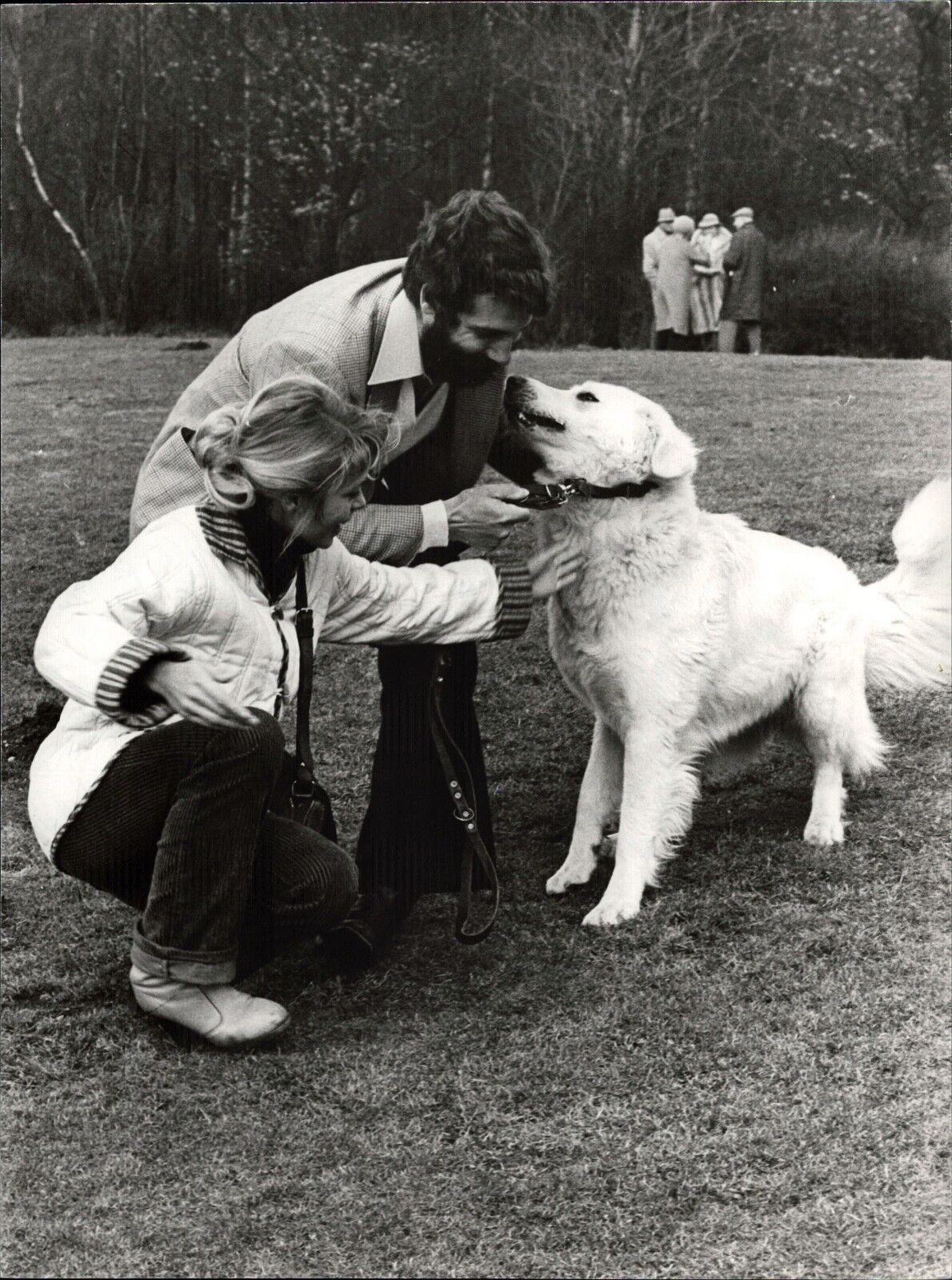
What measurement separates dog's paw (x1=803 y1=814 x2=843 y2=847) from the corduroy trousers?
Result: 1596mm

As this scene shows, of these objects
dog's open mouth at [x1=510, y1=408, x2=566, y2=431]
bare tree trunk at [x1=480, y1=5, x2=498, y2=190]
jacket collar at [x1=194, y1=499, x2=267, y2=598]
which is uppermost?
bare tree trunk at [x1=480, y1=5, x2=498, y2=190]

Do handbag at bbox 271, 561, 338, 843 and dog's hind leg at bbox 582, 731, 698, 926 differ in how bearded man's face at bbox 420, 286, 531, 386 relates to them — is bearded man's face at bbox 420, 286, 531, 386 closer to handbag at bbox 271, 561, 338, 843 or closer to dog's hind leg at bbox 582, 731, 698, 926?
handbag at bbox 271, 561, 338, 843

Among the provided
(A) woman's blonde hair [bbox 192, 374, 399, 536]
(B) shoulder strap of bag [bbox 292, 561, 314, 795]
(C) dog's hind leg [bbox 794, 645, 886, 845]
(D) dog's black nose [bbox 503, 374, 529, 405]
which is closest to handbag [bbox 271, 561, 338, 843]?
(B) shoulder strap of bag [bbox 292, 561, 314, 795]

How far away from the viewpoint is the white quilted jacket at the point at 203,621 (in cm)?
215

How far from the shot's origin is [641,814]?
338 centimetres

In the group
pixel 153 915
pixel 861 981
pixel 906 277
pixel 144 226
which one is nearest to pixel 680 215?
pixel 906 277

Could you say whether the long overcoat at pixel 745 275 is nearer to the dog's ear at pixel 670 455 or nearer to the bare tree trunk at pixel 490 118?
the dog's ear at pixel 670 455

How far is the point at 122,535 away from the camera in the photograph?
5.12 meters

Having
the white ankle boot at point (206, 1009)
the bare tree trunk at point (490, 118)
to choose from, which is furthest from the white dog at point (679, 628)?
the white ankle boot at point (206, 1009)

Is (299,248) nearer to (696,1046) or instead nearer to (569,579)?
(569,579)

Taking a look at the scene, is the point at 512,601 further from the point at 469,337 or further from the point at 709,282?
the point at 709,282

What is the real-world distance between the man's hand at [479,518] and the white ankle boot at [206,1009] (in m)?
1.20

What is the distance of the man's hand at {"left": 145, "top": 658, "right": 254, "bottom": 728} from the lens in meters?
2.14

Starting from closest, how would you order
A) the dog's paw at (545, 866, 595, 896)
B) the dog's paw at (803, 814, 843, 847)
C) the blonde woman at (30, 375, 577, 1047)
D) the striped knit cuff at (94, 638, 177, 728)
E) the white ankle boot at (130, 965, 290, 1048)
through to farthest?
the striped knit cuff at (94, 638, 177, 728)
the blonde woman at (30, 375, 577, 1047)
the white ankle boot at (130, 965, 290, 1048)
the dog's paw at (545, 866, 595, 896)
the dog's paw at (803, 814, 843, 847)
